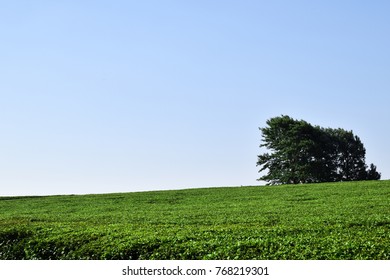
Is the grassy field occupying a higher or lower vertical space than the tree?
lower

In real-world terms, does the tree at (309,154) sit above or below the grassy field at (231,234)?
above

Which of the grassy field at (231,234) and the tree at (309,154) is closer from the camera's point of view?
the grassy field at (231,234)

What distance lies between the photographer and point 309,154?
61.3 metres

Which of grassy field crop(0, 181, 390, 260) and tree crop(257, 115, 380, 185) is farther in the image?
tree crop(257, 115, 380, 185)

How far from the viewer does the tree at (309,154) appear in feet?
199

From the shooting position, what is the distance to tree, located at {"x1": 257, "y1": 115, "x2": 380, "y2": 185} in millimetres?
60688

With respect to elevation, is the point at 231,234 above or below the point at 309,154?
below

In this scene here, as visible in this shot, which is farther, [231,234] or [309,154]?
[309,154]
